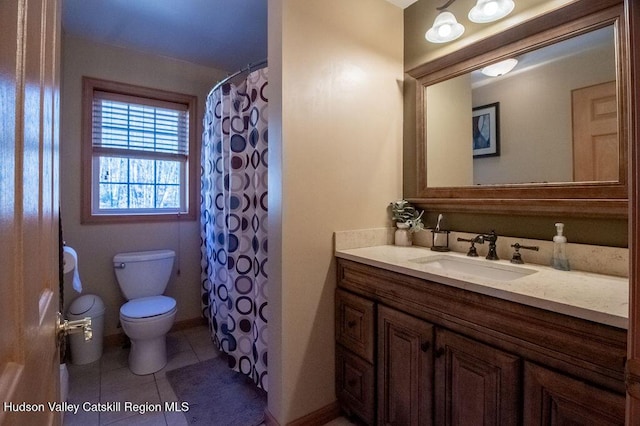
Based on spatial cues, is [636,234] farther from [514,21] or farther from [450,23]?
[450,23]

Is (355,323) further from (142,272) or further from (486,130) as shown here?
(142,272)

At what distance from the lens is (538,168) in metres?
1.44

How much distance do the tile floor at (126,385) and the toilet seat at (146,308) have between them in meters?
0.42

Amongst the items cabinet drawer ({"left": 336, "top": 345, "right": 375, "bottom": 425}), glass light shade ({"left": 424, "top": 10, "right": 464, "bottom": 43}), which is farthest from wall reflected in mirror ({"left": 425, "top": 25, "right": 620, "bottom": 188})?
cabinet drawer ({"left": 336, "top": 345, "right": 375, "bottom": 425})

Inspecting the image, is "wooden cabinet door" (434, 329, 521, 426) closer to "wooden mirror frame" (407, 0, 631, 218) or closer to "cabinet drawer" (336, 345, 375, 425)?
"cabinet drawer" (336, 345, 375, 425)

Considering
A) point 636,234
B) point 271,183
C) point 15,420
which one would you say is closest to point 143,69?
point 271,183

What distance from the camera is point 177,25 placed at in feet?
7.10

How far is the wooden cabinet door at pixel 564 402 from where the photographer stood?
31.3 inches

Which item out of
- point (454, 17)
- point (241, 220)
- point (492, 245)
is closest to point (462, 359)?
point (492, 245)

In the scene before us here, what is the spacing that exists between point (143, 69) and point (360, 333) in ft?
8.83

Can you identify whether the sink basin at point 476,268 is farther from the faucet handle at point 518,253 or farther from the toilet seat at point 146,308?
the toilet seat at point 146,308

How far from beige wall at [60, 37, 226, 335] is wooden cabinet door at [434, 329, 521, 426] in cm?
232

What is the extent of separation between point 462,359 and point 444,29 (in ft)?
5.54

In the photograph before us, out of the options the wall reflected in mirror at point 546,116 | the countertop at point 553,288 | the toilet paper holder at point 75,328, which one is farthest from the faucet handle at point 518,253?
the toilet paper holder at point 75,328
